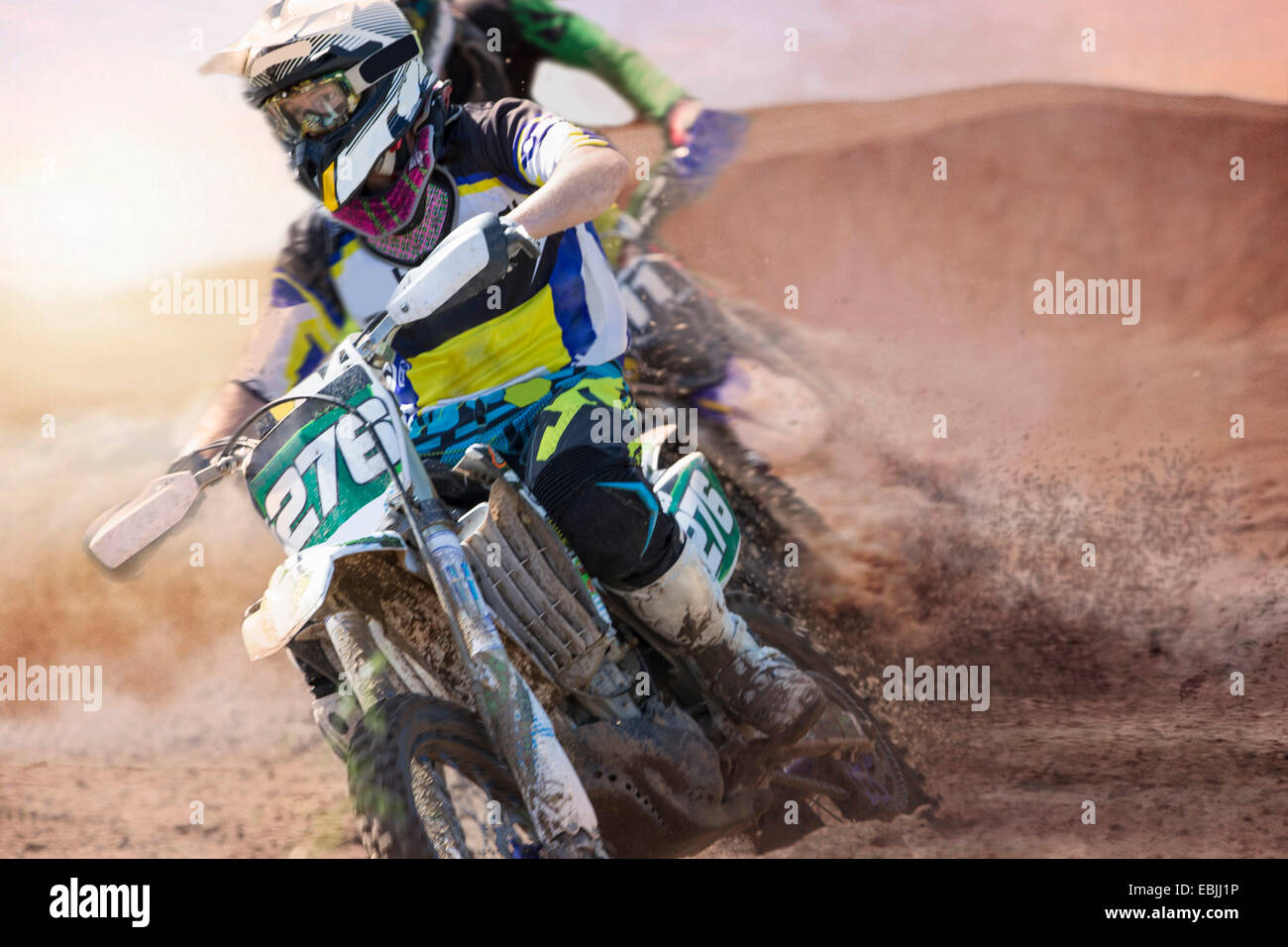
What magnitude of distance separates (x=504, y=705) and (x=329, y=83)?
1.51 m

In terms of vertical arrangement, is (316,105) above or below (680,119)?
above

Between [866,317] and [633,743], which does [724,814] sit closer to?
[633,743]

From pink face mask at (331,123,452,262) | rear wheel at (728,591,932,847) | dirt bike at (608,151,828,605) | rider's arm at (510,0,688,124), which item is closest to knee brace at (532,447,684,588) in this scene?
pink face mask at (331,123,452,262)

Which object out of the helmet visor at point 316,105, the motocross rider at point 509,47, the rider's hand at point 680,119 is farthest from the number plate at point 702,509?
the rider's hand at point 680,119

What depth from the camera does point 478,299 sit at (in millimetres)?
2764

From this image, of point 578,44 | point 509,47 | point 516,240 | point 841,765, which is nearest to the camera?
point 516,240

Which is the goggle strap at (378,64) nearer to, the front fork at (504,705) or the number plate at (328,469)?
the number plate at (328,469)

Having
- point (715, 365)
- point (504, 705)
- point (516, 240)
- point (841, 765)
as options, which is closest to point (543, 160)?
point (516, 240)

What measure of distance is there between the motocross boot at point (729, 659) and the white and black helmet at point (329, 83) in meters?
1.25

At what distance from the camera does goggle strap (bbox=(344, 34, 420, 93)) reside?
98.9 inches

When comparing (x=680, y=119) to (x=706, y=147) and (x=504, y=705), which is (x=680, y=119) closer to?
(x=706, y=147)

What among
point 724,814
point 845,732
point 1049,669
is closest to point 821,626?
point 1049,669

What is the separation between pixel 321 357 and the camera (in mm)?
2973

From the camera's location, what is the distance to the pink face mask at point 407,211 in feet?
8.73
